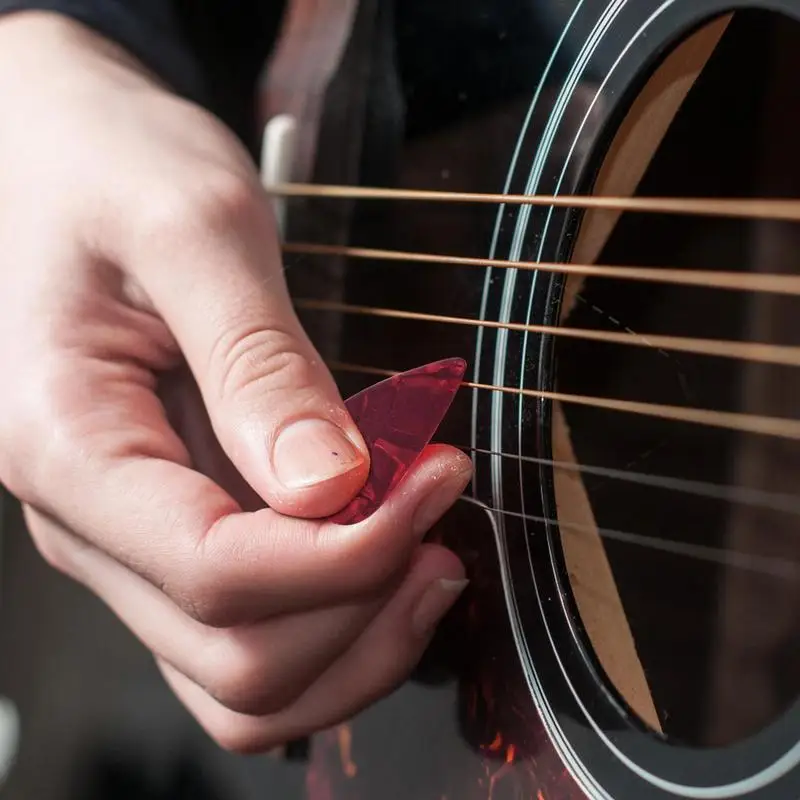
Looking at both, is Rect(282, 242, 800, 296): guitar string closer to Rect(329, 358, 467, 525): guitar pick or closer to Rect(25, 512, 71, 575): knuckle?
Rect(329, 358, 467, 525): guitar pick

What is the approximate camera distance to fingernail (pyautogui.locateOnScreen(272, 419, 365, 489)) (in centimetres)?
36

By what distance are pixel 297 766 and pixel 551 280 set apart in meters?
0.32

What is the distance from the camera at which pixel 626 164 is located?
0.41m

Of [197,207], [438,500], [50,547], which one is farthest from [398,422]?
[50,547]

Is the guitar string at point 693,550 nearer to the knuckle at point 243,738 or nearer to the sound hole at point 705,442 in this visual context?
the sound hole at point 705,442

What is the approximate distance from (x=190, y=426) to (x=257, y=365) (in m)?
0.12

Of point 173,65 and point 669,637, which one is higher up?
point 173,65

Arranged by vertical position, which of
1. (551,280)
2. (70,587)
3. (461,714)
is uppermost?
(551,280)

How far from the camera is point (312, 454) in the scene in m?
0.36

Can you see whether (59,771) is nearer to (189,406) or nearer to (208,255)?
(189,406)

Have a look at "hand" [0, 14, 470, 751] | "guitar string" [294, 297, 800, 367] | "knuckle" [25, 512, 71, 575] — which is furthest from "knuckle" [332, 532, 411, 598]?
"knuckle" [25, 512, 71, 575]

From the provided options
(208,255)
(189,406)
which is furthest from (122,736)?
(208,255)

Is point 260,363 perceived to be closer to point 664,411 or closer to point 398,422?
point 398,422

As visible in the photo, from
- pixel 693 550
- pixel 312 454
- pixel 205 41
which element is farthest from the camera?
pixel 205 41
